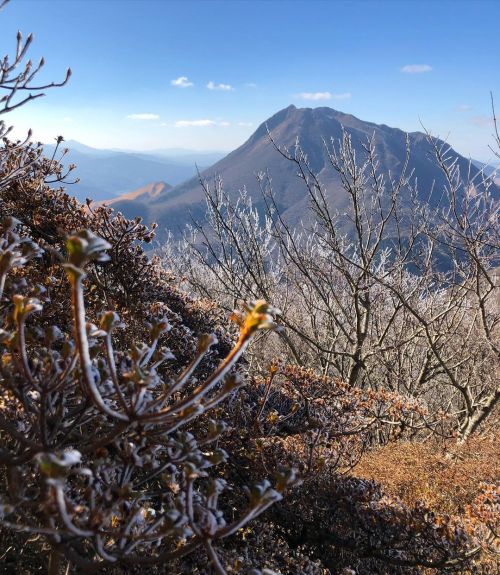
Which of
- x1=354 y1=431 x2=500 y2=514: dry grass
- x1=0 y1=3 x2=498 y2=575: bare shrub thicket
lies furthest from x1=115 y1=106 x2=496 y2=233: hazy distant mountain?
x1=0 y1=3 x2=498 y2=575: bare shrub thicket

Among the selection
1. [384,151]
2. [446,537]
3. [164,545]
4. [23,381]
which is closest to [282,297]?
[446,537]

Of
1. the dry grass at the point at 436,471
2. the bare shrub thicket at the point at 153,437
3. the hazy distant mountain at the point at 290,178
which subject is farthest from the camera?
the hazy distant mountain at the point at 290,178

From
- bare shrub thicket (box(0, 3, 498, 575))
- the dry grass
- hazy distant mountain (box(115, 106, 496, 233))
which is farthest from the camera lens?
hazy distant mountain (box(115, 106, 496, 233))

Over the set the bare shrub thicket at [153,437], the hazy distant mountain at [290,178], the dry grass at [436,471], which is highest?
the hazy distant mountain at [290,178]

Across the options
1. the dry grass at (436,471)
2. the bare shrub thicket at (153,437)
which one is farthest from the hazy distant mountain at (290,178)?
the bare shrub thicket at (153,437)

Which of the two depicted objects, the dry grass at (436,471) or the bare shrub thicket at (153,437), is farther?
the dry grass at (436,471)

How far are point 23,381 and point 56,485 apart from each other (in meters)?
0.60

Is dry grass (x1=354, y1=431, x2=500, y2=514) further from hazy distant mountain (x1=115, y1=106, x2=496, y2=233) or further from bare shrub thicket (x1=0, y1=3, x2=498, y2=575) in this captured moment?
hazy distant mountain (x1=115, y1=106, x2=496, y2=233)

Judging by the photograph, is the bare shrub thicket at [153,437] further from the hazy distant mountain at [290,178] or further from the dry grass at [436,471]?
the hazy distant mountain at [290,178]

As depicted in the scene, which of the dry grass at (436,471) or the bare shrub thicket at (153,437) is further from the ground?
the bare shrub thicket at (153,437)

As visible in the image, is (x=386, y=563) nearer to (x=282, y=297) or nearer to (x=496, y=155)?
(x=496, y=155)

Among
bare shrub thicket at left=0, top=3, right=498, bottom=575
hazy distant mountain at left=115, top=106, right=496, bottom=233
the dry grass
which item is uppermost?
hazy distant mountain at left=115, top=106, right=496, bottom=233

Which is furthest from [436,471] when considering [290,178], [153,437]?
[290,178]

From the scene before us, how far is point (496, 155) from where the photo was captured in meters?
6.39
